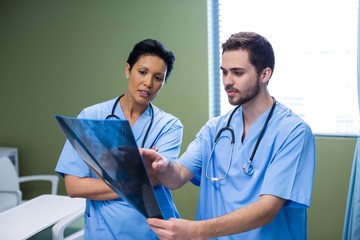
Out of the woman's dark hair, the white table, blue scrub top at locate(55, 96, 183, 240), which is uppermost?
the woman's dark hair

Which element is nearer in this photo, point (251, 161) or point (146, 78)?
point (251, 161)

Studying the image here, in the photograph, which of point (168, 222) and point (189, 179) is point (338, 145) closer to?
point (189, 179)

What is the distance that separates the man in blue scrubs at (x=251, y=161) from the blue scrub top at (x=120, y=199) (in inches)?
5.8

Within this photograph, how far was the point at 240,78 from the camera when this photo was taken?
126cm

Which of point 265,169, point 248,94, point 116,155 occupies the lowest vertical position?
point 265,169

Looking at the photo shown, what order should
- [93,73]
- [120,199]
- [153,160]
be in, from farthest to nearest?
[93,73] → [120,199] → [153,160]

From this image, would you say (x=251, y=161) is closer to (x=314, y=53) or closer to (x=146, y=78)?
(x=146, y=78)

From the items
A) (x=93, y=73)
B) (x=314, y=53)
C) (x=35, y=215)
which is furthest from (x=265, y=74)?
(x=93, y=73)

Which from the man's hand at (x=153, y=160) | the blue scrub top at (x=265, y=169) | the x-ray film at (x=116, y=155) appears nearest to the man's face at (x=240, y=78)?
the blue scrub top at (x=265, y=169)

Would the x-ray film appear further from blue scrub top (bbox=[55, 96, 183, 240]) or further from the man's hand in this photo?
blue scrub top (bbox=[55, 96, 183, 240])

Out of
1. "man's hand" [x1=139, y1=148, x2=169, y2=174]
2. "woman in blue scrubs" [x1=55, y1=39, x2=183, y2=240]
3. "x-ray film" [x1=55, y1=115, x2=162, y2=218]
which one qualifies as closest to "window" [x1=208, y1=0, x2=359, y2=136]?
"woman in blue scrubs" [x1=55, y1=39, x2=183, y2=240]

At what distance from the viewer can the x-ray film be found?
855 millimetres

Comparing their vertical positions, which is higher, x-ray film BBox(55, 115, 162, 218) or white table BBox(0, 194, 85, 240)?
x-ray film BBox(55, 115, 162, 218)

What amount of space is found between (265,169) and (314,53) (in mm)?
1663
